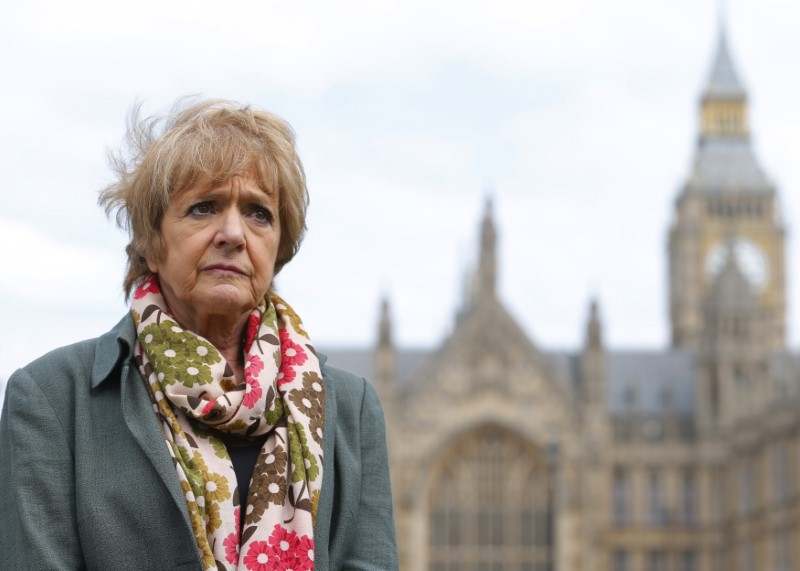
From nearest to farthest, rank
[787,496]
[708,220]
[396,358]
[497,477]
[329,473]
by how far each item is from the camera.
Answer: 1. [329,473]
2. [787,496]
3. [497,477]
4. [396,358]
5. [708,220]

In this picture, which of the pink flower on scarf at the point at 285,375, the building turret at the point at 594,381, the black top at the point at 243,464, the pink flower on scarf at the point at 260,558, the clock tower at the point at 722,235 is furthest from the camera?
the clock tower at the point at 722,235

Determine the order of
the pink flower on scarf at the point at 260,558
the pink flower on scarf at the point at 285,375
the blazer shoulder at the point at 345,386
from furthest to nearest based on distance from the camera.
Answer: the blazer shoulder at the point at 345,386 < the pink flower on scarf at the point at 285,375 < the pink flower on scarf at the point at 260,558

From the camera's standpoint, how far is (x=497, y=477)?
149 ft

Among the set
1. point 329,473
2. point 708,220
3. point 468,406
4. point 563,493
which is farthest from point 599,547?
point 329,473

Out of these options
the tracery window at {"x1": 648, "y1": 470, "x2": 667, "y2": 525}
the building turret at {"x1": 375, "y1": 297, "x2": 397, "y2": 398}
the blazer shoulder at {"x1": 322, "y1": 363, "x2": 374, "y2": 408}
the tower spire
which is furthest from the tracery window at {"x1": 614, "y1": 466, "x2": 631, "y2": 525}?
the blazer shoulder at {"x1": 322, "y1": 363, "x2": 374, "y2": 408}

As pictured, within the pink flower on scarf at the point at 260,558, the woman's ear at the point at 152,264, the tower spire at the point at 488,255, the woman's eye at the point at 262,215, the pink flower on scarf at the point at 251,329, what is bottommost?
the pink flower on scarf at the point at 260,558

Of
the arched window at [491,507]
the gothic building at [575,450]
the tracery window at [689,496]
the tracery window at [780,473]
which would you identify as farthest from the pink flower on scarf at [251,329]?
the tracery window at [689,496]

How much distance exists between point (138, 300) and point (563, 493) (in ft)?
140

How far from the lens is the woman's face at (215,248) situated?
11.6ft

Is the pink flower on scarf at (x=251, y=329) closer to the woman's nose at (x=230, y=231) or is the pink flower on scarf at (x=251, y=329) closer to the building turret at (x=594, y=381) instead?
the woman's nose at (x=230, y=231)

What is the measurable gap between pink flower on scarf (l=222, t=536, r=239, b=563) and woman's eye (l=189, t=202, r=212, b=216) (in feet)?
2.55

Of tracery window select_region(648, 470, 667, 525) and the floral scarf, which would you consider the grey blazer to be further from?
tracery window select_region(648, 470, 667, 525)

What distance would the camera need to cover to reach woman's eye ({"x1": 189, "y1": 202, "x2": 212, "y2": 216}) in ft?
11.7

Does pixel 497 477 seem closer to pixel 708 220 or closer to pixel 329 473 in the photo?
pixel 708 220
